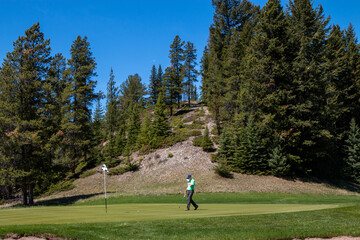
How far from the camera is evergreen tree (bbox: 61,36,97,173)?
130ft

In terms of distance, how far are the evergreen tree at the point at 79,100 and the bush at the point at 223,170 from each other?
20579 mm

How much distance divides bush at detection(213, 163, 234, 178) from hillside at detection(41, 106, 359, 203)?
1.77 ft

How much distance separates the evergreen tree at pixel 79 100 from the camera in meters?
39.7

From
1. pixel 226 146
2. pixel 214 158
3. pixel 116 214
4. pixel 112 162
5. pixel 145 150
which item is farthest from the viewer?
pixel 145 150

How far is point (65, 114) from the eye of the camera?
40.2 metres

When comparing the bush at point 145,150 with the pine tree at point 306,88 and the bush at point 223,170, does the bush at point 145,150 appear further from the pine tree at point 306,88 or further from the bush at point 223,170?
the pine tree at point 306,88

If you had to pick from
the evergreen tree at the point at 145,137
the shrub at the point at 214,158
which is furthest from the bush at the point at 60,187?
the shrub at the point at 214,158

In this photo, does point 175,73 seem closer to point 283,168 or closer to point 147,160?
point 147,160

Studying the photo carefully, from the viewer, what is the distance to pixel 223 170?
100 feet

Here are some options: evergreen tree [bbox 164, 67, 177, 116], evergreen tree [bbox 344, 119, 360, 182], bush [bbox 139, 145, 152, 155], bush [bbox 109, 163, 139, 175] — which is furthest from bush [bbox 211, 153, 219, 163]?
evergreen tree [bbox 164, 67, 177, 116]

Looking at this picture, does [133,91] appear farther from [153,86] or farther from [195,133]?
[195,133]

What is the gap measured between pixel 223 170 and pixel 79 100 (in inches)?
995

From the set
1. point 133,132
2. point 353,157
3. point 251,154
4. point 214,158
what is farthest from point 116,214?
point 353,157

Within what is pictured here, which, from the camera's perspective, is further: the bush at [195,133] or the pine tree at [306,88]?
the bush at [195,133]
